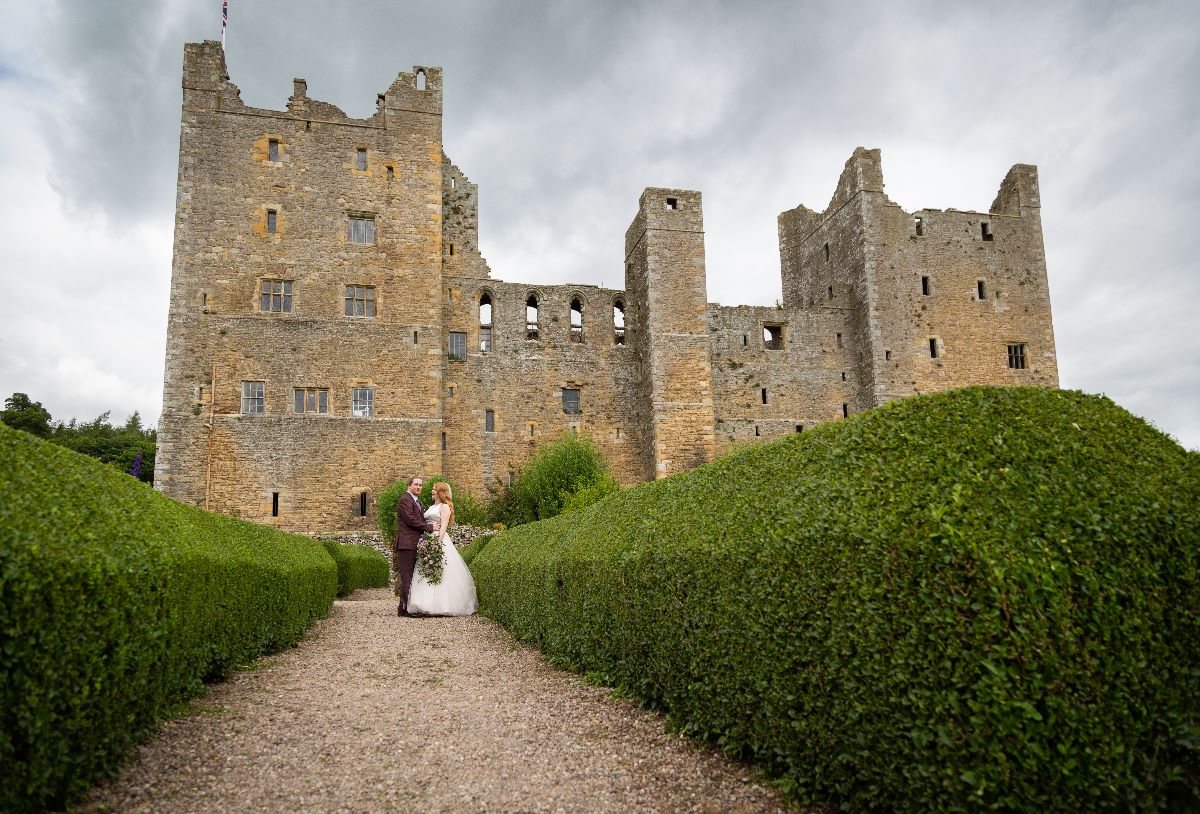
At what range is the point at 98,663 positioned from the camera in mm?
3664

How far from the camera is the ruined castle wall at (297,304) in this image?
27312 millimetres

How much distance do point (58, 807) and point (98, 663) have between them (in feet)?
2.00

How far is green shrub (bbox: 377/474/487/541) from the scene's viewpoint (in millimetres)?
26438

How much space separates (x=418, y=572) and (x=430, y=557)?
0.36 meters

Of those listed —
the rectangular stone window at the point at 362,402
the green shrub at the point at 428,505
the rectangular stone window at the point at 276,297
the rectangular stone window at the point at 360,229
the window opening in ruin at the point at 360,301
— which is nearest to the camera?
the green shrub at the point at 428,505

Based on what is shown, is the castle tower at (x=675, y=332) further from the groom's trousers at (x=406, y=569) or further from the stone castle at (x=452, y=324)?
the groom's trousers at (x=406, y=569)

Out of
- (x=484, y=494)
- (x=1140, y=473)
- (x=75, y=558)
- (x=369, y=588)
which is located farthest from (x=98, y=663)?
(x=484, y=494)

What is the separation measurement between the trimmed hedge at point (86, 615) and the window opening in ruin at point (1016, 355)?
118 feet

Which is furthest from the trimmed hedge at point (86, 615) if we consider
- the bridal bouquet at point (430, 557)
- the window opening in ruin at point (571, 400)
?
the window opening in ruin at point (571, 400)

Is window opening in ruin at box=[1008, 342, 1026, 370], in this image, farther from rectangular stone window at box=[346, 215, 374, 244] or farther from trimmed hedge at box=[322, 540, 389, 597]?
trimmed hedge at box=[322, 540, 389, 597]

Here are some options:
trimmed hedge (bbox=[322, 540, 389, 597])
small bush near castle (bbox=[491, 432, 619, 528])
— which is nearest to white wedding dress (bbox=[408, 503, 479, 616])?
trimmed hedge (bbox=[322, 540, 389, 597])

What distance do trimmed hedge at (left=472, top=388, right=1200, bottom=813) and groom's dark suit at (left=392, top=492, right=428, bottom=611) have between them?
8.17 meters

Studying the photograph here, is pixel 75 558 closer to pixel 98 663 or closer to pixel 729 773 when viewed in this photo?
pixel 98 663

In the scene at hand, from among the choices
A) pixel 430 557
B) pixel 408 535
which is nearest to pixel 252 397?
pixel 408 535
